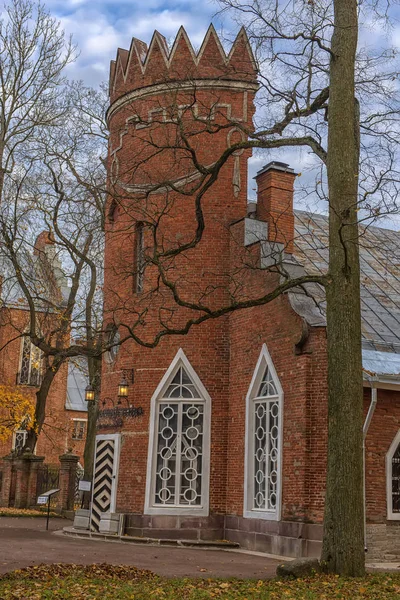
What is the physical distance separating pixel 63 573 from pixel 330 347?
4400mm

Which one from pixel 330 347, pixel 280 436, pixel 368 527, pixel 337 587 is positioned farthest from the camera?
pixel 280 436

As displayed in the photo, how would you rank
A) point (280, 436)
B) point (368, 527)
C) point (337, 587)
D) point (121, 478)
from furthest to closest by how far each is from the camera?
1. point (121, 478)
2. point (280, 436)
3. point (368, 527)
4. point (337, 587)

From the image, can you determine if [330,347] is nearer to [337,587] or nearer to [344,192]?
[344,192]

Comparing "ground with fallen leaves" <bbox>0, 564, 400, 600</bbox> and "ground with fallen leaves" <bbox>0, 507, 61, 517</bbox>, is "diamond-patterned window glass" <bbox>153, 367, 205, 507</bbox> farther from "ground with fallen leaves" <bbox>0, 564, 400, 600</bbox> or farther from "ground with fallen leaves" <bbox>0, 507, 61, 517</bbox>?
"ground with fallen leaves" <bbox>0, 507, 61, 517</bbox>

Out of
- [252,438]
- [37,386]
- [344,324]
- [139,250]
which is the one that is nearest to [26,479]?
[139,250]

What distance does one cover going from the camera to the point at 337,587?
8766 millimetres

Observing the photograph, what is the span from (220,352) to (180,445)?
6.76 ft

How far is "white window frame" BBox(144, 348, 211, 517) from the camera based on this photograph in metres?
15.7

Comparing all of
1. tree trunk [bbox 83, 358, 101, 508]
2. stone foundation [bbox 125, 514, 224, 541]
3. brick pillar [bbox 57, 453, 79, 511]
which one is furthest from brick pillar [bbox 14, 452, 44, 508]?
stone foundation [bbox 125, 514, 224, 541]

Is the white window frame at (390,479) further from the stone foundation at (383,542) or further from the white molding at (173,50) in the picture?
the white molding at (173,50)

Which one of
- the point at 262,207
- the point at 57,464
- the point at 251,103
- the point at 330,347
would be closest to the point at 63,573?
the point at 330,347

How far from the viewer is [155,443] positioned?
16.2m

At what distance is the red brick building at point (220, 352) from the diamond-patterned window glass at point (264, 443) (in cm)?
4

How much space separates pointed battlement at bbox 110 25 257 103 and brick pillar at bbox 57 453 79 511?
37.0ft
